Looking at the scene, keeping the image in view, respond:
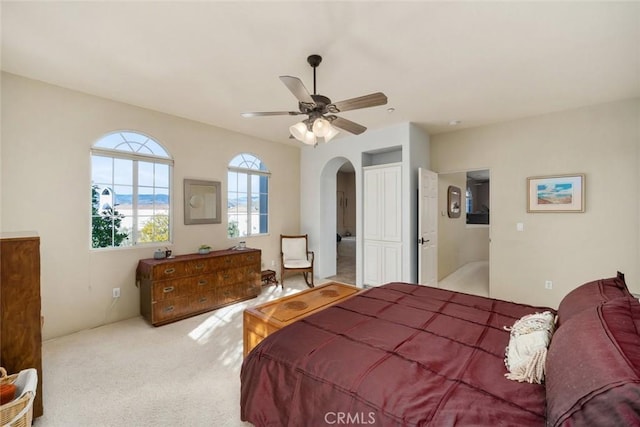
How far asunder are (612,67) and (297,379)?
3.79 meters

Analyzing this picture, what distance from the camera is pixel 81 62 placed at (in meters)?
2.42

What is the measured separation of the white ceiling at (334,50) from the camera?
180 cm

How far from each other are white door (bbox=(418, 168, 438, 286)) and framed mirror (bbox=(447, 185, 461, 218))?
102 cm

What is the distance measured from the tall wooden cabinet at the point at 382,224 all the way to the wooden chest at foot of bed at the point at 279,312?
196 centimetres

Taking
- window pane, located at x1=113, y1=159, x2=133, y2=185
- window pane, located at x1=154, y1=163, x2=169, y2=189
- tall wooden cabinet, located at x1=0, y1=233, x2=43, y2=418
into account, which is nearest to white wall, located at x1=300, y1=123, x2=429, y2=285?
window pane, located at x1=154, y1=163, x2=169, y2=189

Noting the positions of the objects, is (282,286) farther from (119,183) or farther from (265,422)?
(265,422)

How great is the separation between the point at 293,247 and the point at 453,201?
344cm

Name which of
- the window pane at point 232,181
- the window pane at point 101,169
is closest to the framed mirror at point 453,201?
the window pane at point 232,181

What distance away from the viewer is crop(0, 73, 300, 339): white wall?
2.65 m

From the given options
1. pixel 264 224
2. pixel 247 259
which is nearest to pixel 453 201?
pixel 264 224

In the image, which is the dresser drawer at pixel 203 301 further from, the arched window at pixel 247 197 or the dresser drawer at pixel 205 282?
the arched window at pixel 247 197

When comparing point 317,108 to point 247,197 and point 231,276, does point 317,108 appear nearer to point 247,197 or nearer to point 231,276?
point 231,276

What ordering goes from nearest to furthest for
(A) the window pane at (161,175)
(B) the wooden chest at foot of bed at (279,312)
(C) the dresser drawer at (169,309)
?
(B) the wooden chest at foot of bed at (279,312) < (C) the dresser drawer at (169,309) < (A) the window pane at (161,175)

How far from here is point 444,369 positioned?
4.02ft
